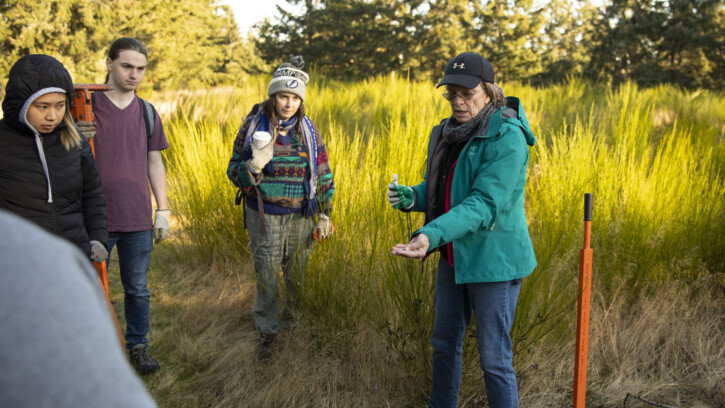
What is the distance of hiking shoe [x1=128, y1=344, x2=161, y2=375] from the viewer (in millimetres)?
3033

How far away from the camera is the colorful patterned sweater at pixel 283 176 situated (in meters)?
2.91

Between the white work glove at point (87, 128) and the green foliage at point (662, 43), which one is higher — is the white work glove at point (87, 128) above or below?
below

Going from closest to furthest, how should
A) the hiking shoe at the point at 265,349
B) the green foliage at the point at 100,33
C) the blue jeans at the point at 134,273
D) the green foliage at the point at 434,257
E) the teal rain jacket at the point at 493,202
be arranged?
the teal rain jacket at the point at 493,202 < the green foliage at the point at 434,257 < the blue jeans at the point at 134,273 < the hiking shoe at the point at 265,349 < the green foliage at the point at 100,33

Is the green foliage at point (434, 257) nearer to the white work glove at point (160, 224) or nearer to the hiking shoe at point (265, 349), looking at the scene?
the hiking shoe at point (265, 349)

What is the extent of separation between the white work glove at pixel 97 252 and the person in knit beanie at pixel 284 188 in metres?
0.80

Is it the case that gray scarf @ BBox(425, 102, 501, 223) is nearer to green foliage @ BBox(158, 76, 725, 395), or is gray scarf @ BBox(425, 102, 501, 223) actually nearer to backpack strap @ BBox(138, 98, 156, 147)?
green foliage @ BBox(158, 76, 725, 395)

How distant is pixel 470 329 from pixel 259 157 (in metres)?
1.40

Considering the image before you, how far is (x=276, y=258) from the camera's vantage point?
118 inches

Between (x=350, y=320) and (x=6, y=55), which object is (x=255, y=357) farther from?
(x=6, y=55)

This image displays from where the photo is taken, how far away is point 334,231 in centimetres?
315

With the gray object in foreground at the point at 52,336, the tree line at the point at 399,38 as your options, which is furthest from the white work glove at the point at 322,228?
the tree line at the point at 399,38

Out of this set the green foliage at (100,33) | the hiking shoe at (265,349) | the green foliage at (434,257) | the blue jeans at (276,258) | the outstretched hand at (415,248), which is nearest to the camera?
the outstretched hand at (415,248)

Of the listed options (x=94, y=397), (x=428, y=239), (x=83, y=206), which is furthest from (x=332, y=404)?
(x=94, y=397)

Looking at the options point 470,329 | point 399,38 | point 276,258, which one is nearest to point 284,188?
point 276,258
